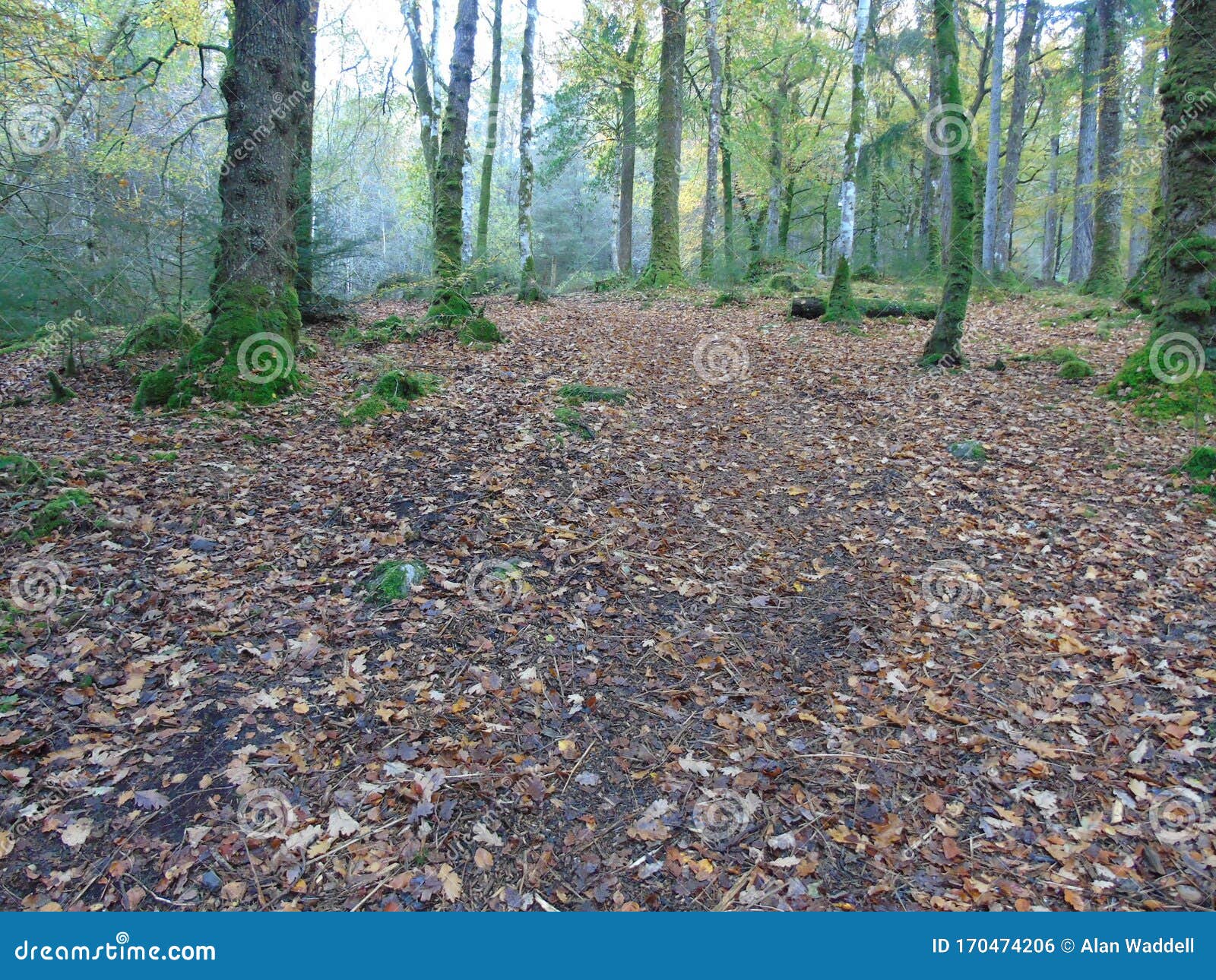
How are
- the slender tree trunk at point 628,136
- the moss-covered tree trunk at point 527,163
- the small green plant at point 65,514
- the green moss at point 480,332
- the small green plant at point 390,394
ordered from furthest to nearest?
the slender tree trunk at point 628,136 → the moss-covered tree trunk at point 527,163 → the green moss at point 480,332 → the small green plant at point 390,394 → the small green plant at point 65,514

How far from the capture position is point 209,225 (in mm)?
9242

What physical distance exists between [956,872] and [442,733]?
264 cm

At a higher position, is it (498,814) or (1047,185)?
(1047,185)

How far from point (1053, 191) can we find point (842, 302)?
22.2m

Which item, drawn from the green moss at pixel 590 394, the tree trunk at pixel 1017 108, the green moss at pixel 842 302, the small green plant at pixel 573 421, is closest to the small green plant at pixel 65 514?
the small green plant at pixel 573 421

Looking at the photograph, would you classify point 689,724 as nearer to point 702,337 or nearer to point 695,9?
point 702,337

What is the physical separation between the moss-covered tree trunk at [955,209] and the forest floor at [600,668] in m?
2.64

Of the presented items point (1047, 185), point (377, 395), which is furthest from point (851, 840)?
point (1047, 185)

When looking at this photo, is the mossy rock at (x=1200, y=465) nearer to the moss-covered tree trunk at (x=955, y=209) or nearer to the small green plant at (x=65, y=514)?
the moss-covered tree trunk at (x=955, y=209)

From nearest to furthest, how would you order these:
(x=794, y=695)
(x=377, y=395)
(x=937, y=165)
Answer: (x=794, y=695), (x=377, y=395), (x=937, y=165)

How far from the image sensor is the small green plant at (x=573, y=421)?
765 centimetres

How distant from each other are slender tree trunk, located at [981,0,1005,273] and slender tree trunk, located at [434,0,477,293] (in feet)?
46.9

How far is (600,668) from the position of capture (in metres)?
4.40

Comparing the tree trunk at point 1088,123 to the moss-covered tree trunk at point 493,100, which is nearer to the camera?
the tree trunk at point 1088,123
